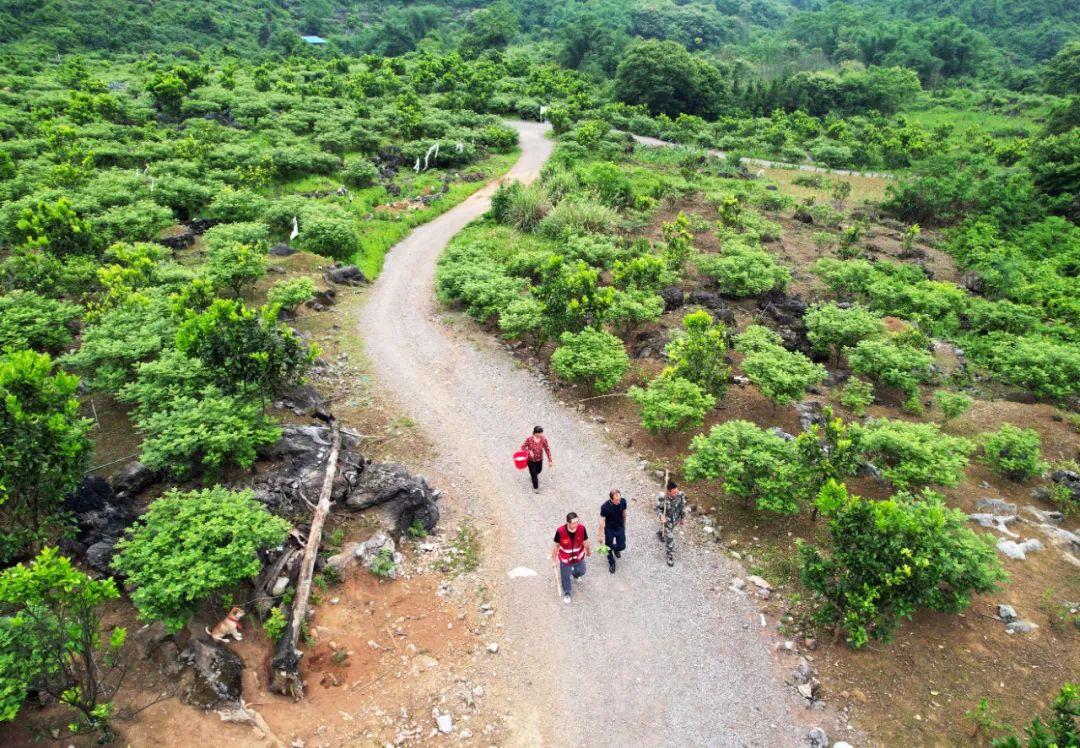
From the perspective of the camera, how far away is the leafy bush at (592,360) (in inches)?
610

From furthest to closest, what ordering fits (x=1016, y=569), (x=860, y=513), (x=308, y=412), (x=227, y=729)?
1. (x=308, y=412)
2. (x=1016, y=569)
3. (x=860, y=513)
4. (x=227, y=729)

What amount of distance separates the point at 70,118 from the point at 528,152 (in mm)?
29424

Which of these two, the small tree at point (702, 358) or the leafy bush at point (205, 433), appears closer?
the leafy bush at point (205, 433)

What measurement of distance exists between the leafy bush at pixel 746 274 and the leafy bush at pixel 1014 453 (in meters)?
10.0

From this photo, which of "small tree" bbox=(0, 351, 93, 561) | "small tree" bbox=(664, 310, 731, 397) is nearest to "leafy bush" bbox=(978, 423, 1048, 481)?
"small tree" bbox=(664, 310, 731, 397)

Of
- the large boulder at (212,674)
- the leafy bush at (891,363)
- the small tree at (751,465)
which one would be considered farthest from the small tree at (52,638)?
the leafy bush at (891,363)

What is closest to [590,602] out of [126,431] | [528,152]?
[126,431]

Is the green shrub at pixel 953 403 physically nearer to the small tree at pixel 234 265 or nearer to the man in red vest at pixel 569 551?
the man in red vest at pixel 569 551

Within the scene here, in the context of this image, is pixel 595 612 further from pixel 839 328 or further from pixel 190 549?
pixel 839 328

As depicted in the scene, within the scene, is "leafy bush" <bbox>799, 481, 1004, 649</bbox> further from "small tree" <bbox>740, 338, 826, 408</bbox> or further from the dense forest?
"small tree" <bbox>740, 338, 826, 408</bbox>

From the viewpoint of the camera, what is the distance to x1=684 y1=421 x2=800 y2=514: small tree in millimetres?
11266

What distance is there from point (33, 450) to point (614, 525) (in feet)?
31.1

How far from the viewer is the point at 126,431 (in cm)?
1366

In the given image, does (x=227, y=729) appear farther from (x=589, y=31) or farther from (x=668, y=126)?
(x=589, y=31)
